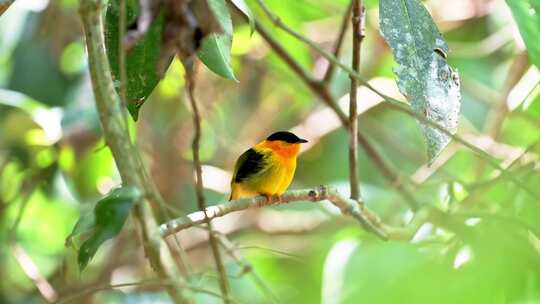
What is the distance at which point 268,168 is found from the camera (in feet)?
11.8

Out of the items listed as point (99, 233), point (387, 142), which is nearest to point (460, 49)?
point (387, 142)

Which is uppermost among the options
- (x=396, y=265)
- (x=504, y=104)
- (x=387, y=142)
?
(x=396, y=265)

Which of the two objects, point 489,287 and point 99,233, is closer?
point 489,287

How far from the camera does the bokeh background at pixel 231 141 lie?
3.31m

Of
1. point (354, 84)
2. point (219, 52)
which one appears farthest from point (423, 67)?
point (354, 84)

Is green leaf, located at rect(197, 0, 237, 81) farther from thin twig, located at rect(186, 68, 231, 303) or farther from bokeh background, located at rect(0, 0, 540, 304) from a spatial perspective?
bokeh background, located at rect(0, 0, 540, 304)

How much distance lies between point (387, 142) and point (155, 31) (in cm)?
299

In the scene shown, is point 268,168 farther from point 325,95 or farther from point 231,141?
point 231,141

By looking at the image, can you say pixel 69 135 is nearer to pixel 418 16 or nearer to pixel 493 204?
pixel 493 204

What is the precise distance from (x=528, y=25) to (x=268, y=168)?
7.00 ft

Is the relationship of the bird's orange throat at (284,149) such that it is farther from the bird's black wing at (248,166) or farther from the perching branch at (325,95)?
the perching branch at (325,95)

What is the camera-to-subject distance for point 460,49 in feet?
14.8

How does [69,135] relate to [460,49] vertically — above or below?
above

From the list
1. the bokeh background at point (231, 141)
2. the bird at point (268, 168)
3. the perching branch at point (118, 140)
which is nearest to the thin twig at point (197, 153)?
the perching branch at point (118, 140)
